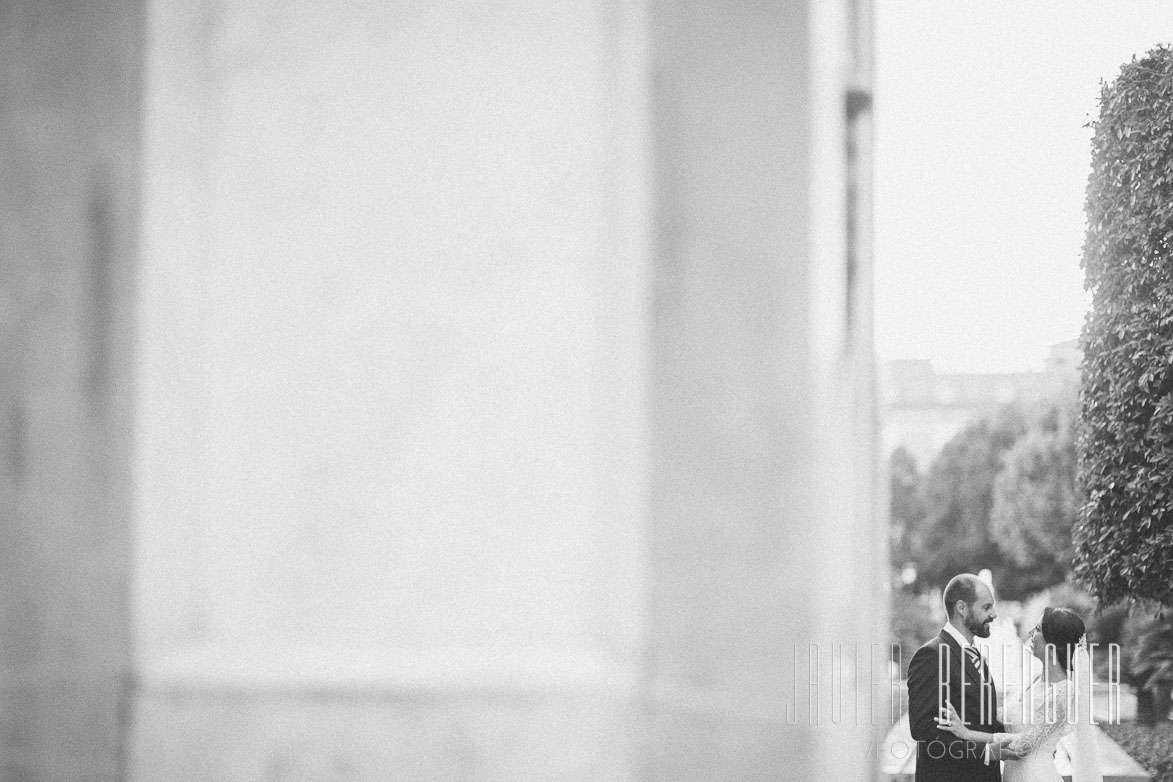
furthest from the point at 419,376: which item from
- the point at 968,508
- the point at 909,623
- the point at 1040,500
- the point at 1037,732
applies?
the point at 1040,500

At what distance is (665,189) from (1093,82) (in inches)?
117

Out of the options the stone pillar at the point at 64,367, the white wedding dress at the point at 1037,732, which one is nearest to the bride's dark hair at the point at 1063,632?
the white wedding dress at the point at 1037,732

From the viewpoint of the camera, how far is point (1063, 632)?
3.12 metres

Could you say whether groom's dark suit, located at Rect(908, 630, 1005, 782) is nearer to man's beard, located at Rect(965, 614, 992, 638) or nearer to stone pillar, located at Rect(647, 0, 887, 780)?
man's beard, located at Rect(965, 614, 992, 638)

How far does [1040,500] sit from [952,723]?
1.88 metres

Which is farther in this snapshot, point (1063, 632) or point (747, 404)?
point (1063, 632)

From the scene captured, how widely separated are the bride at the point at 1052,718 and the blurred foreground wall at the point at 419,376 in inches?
59.9

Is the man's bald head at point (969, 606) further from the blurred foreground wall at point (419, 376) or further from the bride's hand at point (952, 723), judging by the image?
the blurred foreground wall at point (419, 376)

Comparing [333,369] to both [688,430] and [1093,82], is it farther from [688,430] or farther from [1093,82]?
[1093,82]

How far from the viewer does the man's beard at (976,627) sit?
8.73 feet

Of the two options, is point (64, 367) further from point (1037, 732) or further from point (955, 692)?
point (1037, 732)

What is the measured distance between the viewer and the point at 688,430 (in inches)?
53.2

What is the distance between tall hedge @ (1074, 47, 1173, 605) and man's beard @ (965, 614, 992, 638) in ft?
4.71

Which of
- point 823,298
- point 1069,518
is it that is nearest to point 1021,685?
point 1069,518
